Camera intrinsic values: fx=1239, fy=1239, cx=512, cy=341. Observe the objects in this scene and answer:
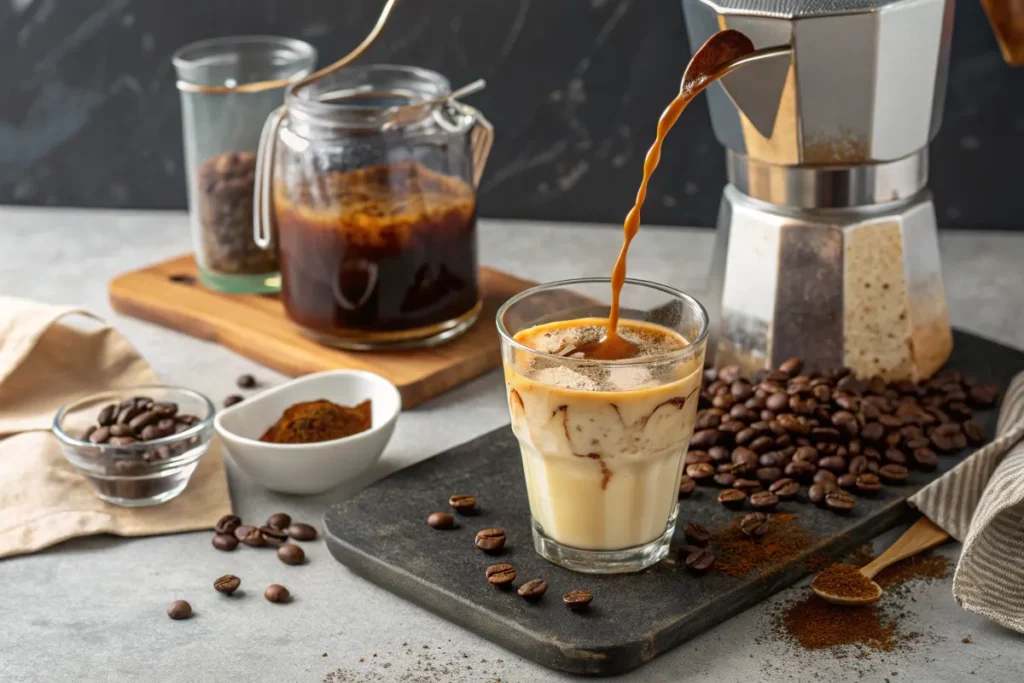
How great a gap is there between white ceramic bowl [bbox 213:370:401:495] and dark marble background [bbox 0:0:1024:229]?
86 cm

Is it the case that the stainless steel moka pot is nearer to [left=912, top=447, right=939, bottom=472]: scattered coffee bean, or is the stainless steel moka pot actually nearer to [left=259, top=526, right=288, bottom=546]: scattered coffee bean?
[left=912, top=447, right=939, bottom=472]: scattered coffee bean

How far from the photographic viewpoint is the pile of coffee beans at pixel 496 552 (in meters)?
1.13

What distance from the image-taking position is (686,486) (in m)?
1.34

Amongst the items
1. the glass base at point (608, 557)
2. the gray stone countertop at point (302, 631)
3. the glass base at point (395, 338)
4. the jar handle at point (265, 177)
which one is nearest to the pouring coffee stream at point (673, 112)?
the glass base at point (608, 557)

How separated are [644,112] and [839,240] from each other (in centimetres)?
73

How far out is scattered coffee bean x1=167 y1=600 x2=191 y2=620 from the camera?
117 centimetres

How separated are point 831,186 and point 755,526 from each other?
19.0 inches

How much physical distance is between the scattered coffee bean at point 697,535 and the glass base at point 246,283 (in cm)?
91

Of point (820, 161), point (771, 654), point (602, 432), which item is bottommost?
point (771, 654)

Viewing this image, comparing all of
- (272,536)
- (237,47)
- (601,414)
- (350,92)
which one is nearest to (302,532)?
(272,536)

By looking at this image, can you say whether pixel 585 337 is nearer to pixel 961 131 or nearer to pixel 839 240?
pixel 839 240

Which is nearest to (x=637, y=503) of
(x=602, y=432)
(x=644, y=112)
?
(x=602, y=432)

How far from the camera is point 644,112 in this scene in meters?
2.17

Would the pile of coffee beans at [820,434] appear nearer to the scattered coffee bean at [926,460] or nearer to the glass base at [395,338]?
the scattered coffee bean at [926,460]
